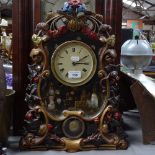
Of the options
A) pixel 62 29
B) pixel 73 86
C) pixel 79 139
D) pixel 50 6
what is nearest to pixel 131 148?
pixel 79 139

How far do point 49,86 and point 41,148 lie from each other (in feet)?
0.67

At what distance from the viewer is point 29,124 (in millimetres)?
974

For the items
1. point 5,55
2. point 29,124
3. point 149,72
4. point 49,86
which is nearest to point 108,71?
point 49,86

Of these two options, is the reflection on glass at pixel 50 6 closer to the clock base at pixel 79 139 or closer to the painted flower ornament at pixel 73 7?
the painted flower ornament at pixel 73 7

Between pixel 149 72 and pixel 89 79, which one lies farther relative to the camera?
pixel 149 72

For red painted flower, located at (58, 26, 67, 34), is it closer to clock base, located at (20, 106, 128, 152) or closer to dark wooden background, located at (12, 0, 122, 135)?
dark wooden background, located at (12, 0, 122, 135)

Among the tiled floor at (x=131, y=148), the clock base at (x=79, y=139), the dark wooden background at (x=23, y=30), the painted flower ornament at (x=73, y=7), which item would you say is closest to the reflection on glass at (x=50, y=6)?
the dark wooden background at (x=23, y=30)

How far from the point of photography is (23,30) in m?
1.06

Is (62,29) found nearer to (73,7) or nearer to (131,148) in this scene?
(73,7)

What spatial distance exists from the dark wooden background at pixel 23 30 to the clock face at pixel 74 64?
0.50 feet

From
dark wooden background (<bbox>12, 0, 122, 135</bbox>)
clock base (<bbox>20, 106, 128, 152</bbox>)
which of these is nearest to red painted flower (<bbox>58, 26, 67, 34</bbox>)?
dark wooden background (<bbox>12, 0, 122, 135</bbox>)

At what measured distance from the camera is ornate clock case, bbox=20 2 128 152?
3.20 ft

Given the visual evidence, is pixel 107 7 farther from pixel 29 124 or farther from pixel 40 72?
pixel 29 124

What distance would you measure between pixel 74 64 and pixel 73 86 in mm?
74
